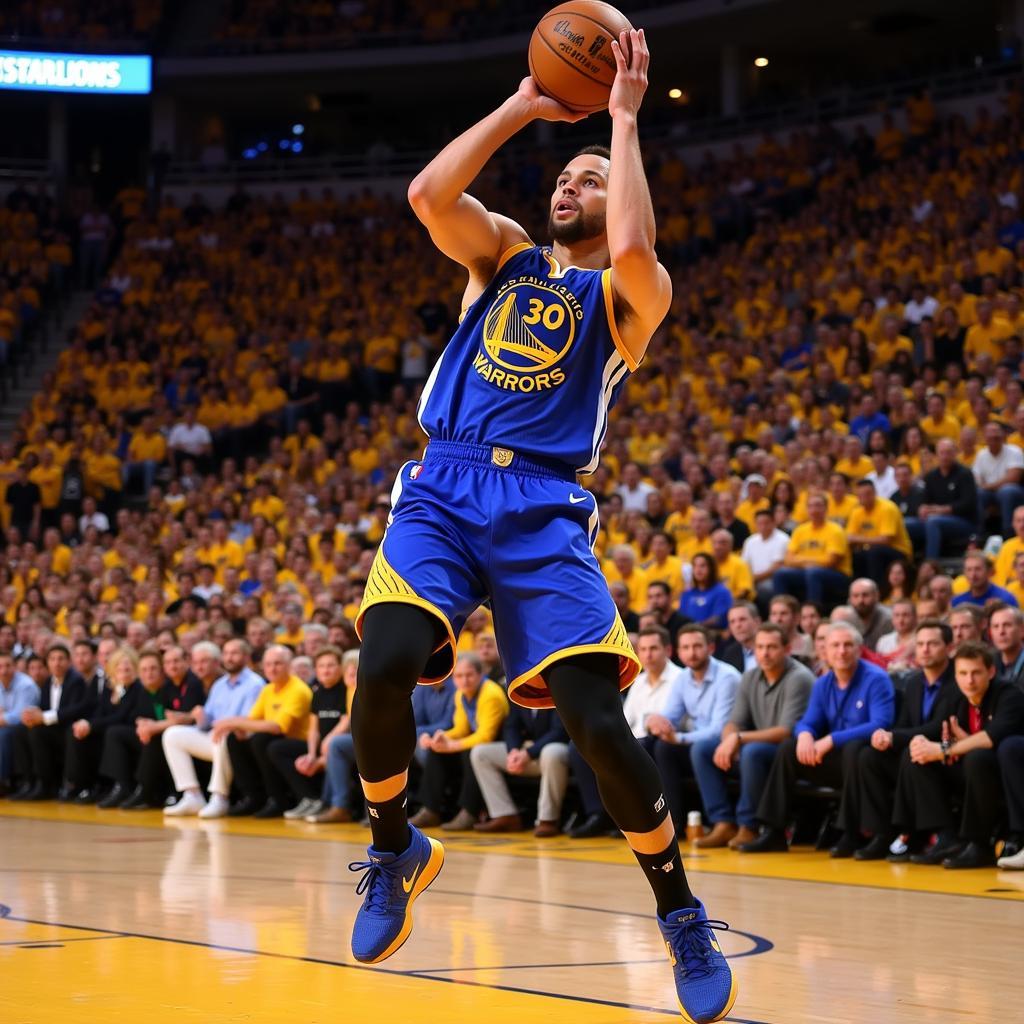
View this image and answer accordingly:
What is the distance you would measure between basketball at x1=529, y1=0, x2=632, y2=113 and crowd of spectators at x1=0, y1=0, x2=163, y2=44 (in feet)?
83.8

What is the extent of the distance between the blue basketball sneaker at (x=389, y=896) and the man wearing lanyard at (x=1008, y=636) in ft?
17.8

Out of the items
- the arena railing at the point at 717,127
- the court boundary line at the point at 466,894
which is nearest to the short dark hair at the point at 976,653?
the court boundary line at the point at 466,894

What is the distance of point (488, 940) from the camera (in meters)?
6.05

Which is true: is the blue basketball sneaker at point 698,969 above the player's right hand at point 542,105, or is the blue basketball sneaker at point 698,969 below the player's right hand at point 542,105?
below

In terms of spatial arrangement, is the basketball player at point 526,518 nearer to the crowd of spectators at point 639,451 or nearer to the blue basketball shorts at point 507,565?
the blue basketball shorts at point 507,565

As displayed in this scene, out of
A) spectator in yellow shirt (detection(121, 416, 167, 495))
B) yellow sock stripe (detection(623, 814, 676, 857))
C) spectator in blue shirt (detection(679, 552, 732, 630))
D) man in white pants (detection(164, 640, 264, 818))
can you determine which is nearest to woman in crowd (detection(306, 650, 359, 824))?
man in white pants (detection(164, 640, 264, 818))

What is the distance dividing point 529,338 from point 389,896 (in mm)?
1536

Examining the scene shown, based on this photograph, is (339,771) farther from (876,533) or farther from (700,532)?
(876,533)

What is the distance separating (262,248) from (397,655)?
2251cm

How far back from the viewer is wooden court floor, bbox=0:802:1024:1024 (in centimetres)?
465

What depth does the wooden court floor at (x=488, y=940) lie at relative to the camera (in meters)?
4.65

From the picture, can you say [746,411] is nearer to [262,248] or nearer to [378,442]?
[378,442]

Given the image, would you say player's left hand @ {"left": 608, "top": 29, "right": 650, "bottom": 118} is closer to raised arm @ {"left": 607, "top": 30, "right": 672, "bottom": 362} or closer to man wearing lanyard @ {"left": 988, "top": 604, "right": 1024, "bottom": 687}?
raised arm @ {"left": 607, "top": 30, "right": 672, "bottom": 362}

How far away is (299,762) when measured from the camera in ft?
38.1
